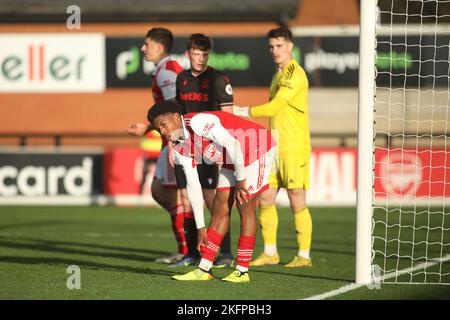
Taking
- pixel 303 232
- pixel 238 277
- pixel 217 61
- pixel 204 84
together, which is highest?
pixel 217 61

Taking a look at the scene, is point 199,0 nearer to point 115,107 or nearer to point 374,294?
point 115,107

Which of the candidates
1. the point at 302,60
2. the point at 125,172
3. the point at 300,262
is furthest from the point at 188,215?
the point at 302,60

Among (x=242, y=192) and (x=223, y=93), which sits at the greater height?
(x=223, y=93)

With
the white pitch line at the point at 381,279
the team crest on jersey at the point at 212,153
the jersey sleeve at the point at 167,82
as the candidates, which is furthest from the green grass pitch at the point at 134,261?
the jersey sleeve at the point at 167,82

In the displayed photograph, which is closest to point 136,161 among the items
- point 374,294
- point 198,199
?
point 198,199

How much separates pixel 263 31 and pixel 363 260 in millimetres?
17276

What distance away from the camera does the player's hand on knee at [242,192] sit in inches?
348

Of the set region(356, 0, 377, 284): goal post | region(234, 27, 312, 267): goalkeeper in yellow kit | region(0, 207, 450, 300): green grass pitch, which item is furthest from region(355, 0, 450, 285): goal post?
region(234, 27, 312, 267): goalkeeper in yellow kit

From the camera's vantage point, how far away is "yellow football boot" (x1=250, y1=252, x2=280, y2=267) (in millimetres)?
10609

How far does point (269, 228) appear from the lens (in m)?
10.9

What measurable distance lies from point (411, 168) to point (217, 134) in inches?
416

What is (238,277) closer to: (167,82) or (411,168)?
(167,82)

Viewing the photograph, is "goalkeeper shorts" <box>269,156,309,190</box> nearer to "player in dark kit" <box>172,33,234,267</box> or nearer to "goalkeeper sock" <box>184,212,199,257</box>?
"player in dark kit" <box>172,33,234,267</box>

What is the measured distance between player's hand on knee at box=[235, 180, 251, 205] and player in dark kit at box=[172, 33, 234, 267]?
1425 mm
